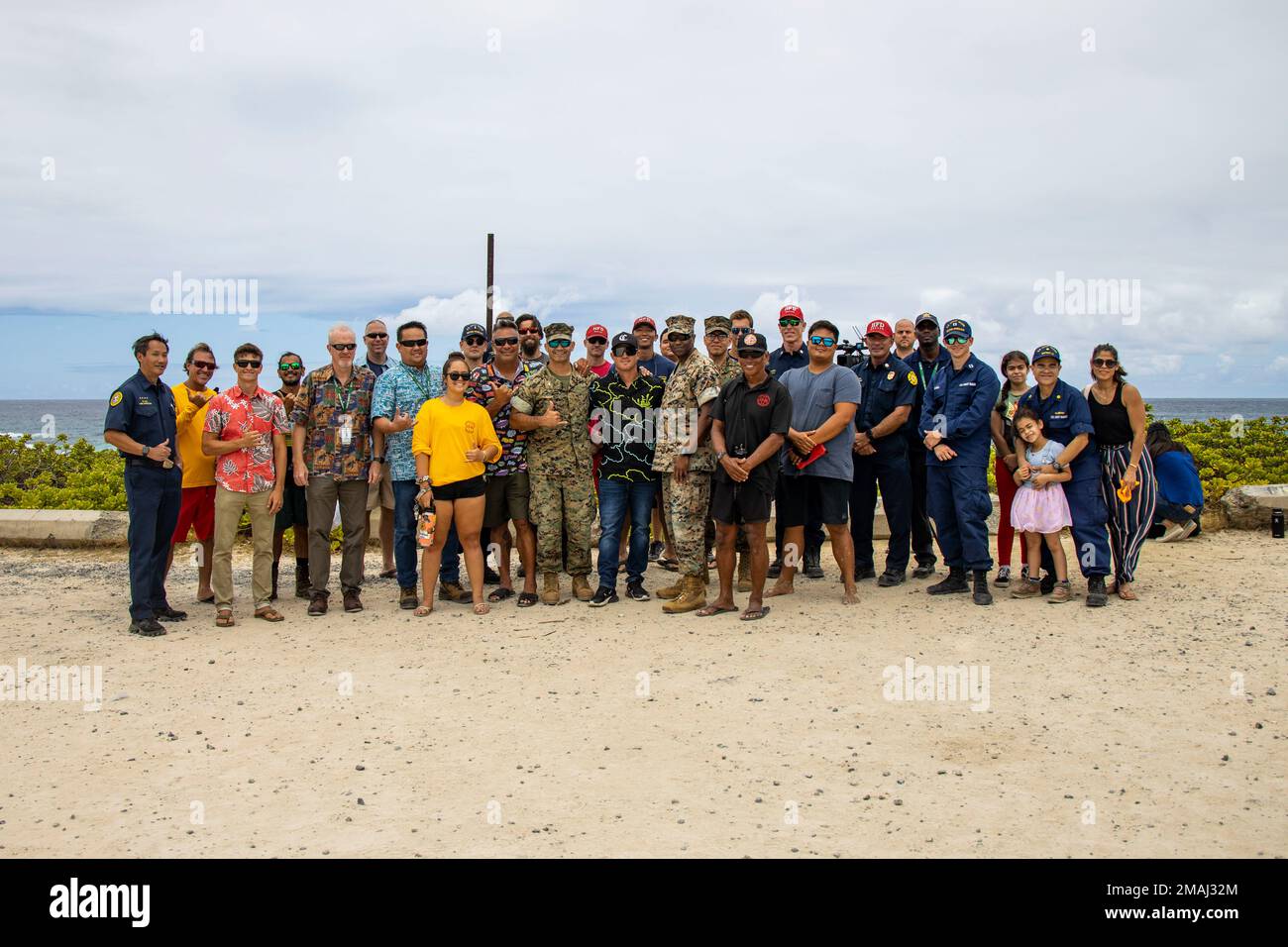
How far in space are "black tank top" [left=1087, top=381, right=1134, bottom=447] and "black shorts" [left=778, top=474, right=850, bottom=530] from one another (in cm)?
208

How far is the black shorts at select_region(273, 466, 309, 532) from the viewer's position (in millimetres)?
8242

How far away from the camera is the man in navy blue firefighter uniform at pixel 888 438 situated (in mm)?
8406

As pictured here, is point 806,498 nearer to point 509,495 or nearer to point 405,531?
point 509,495

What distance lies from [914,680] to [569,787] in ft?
7.99

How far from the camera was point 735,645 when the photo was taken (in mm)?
6746

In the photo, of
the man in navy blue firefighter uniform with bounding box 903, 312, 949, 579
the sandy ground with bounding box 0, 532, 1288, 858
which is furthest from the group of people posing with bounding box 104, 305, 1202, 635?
the sandy ground with bounding box 0, 532, 1288, 858

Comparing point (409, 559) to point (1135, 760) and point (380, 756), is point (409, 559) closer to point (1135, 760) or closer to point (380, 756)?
point (380, 756)

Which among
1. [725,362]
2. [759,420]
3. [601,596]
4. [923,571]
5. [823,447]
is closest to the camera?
[759,420]

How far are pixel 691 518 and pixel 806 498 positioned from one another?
3.69ft

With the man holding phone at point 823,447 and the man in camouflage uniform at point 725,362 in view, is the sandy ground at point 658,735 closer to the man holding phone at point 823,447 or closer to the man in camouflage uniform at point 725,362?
the man holding phone at point 823,447

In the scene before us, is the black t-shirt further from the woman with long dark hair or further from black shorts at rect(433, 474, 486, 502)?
the woman with long dark hair

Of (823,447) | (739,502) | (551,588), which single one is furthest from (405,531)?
(823,447)

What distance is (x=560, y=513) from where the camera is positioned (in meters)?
7.96

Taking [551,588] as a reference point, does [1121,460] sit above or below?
above
